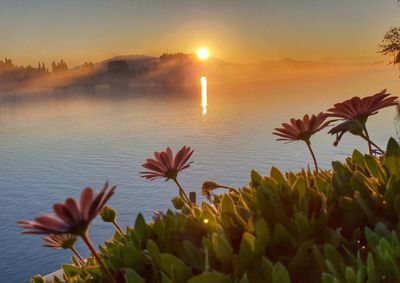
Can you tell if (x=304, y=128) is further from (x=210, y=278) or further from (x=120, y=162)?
(x=120, y=162)

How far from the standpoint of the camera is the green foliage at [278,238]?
1625 mm

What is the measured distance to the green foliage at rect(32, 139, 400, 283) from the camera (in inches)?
64.0

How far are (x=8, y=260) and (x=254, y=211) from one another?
1963 centimetres

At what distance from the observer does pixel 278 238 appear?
1.79 m

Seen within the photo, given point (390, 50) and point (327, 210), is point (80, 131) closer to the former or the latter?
point (390, 50)

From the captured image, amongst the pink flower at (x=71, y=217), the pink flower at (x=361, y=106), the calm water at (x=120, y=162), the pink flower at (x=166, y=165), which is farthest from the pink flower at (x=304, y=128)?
the calm water at (x=120, y=162)

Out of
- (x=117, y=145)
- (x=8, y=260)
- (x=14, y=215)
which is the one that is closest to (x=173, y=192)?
(x=14, y=215)

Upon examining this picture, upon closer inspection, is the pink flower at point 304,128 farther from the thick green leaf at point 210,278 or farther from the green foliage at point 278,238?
the thick green leaf at point 210,278

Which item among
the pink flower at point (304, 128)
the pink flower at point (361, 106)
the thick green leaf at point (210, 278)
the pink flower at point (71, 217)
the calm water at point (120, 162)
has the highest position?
the pink flower at point (361, 106)

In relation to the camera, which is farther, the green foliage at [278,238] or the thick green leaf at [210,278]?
the green foliage at [278,238]

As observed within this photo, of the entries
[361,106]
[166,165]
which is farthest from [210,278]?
[361,106]

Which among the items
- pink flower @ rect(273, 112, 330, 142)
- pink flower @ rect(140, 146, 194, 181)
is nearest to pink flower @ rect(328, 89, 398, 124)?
pink flower @ rect(273, 112, 330, 142)

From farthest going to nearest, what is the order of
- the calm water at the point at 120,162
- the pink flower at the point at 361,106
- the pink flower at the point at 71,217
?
the calm water at the point at 120,162 < the pink flower at the point at 361,106 < the pink flower at the point at 71,217

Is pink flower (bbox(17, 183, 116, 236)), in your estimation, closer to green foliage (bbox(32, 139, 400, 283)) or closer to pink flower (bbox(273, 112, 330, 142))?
green foliage (bbox(32, 139, 400, 283))
